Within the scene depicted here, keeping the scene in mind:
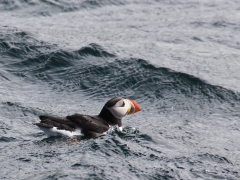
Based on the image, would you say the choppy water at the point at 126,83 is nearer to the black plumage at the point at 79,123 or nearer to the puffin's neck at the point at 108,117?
the black plumage at the point at 79,123

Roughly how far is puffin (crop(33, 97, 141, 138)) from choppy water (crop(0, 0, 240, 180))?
177 mm

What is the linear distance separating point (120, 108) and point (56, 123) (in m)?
1.39

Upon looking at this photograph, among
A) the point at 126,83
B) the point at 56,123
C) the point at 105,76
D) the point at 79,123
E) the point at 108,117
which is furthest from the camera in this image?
the point at 105,76

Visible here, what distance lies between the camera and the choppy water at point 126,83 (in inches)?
334

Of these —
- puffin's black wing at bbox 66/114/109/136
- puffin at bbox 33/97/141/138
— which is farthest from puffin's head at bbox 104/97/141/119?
puffin's black wing at bbox 66/114/109/136

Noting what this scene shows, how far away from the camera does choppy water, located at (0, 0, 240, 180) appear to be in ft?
27.9

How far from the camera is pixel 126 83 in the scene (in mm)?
12555

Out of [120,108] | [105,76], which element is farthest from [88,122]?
[105,76]

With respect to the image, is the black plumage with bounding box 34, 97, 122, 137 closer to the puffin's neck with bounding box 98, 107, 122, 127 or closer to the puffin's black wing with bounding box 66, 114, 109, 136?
the puffin's black wing with bounding box 66, 114, 109, 136

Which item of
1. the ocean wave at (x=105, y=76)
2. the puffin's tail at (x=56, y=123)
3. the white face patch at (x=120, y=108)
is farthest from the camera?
the ocean wave at (x=105, y=76)

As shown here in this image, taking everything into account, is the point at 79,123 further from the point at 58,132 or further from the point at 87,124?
the point at 58,132

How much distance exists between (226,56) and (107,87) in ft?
12.1

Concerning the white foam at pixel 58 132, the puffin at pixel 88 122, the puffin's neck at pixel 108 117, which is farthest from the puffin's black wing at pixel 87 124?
the puffin's neck at pixel 108 117

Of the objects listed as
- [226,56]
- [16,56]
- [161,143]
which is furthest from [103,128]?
[226,56]
